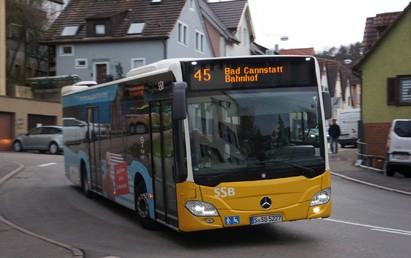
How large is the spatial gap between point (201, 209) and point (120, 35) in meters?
37.8

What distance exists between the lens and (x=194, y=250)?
27.9 feet

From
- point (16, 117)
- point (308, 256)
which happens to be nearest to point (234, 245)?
→ point (308, 256)

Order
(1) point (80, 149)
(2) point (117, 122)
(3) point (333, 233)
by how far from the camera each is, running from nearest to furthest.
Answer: (3) point (333, 233), (2) point (117, 122), (1) point (80, 149)

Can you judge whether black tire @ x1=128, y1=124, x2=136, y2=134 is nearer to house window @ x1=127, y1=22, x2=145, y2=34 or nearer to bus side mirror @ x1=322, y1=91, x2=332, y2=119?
bus side mirror @ x1=322, y1=91, x2=332, y2=119

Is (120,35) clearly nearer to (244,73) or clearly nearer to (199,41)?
(199,41)

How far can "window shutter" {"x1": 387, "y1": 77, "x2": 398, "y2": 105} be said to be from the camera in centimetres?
2383

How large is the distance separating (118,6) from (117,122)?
37475mm

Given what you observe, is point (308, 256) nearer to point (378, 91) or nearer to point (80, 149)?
point (80, 149)

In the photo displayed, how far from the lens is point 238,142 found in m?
8.41

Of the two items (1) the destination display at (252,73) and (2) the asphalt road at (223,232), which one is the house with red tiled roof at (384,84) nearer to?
(2) the asphalt road at (223,232)

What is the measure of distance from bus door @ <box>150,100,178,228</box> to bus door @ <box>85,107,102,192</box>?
3.92 m

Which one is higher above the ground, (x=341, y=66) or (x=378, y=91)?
(x=341, y=66)

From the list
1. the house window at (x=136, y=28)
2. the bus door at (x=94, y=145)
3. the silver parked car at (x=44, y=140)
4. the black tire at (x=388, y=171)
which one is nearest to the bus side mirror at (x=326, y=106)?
the bus door at (x=94, y=145)

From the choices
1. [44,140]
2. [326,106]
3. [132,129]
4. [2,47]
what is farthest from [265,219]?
[2,47]
